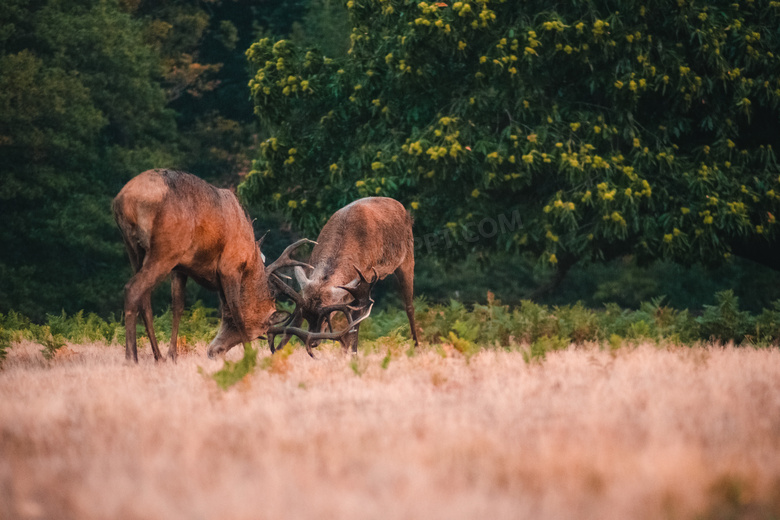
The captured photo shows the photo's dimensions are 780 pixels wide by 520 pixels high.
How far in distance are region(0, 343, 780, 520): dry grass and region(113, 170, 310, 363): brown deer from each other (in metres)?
1.50

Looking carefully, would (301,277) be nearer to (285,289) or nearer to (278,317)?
(285,289)

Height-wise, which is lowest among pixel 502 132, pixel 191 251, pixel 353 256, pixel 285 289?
pixel 285 289

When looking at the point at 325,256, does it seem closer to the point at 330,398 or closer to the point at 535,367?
the point at 535,367


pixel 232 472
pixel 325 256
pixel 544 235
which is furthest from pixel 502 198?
pixel 232 472

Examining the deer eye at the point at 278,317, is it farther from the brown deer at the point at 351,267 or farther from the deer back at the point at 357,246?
the deer back at the point at 357,246

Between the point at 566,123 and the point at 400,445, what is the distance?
11168 mm

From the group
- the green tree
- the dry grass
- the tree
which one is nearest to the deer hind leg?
the dry grass

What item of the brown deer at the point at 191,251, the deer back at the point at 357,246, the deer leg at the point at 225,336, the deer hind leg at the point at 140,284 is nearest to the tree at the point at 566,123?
the deer back at the point at 357,246

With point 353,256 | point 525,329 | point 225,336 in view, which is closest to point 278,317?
point 225,336

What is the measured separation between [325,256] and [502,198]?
6.33 m

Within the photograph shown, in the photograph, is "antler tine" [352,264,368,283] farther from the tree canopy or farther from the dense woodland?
the tree canopy

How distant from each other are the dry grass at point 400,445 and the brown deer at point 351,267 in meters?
2.14

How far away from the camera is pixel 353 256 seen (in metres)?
10.1

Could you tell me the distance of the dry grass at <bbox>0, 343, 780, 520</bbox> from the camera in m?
3.30
